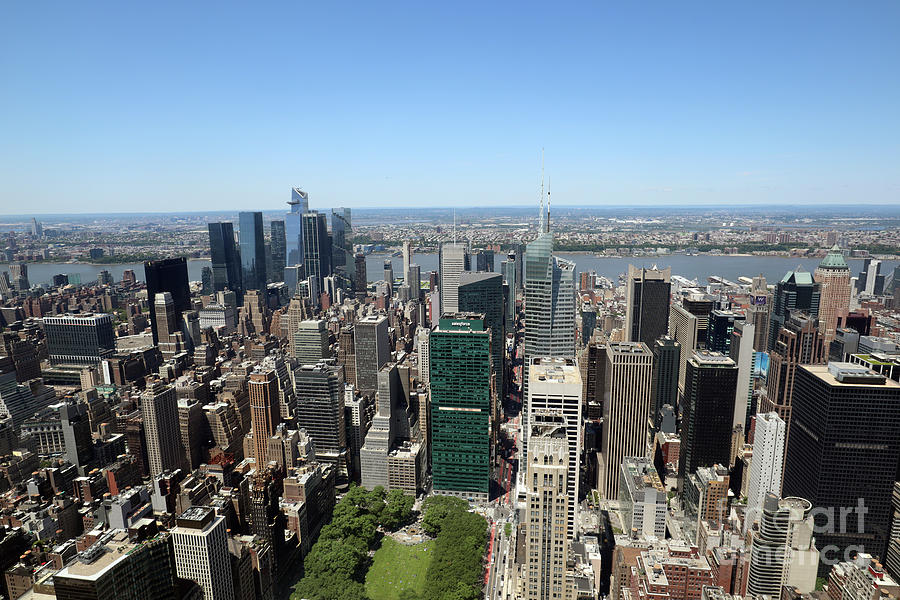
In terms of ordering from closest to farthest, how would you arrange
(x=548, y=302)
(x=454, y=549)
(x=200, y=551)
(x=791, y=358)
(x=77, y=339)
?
(x=200, y=551) < (x=454, y=549) < (x=548, y=302) < (x=791, y=358) < (x=77, y=339)

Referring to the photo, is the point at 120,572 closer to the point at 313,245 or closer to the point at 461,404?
the point at 461,404

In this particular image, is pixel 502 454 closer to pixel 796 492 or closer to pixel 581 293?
pixel 796 492

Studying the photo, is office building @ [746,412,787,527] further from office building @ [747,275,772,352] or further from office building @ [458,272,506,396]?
office building @ [458,272,506,396]

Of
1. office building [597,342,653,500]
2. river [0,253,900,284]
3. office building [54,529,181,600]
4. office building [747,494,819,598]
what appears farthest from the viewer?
river [0,253,900,284]

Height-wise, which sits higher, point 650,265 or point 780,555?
point 650,265

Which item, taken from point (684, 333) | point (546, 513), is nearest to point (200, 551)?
point (546, 513)

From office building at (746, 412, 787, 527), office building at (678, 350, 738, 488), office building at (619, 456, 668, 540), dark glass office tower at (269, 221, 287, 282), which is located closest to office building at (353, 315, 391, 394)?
office building at (619, 456, 668, 540)
